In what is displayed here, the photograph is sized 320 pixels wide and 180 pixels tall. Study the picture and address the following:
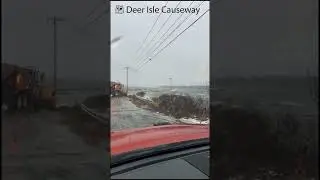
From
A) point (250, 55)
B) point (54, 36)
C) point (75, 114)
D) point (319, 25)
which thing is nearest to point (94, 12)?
point (54, 36)

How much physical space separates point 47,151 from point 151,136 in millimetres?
255

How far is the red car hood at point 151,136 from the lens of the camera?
109 centimetres

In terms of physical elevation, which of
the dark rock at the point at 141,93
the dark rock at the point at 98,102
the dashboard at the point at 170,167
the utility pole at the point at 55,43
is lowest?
the dashboard at the point at 170,167

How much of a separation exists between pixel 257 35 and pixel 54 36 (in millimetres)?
479

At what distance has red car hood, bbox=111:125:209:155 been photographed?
3.57 ft

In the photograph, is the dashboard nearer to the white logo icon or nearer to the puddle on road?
the puddle on road

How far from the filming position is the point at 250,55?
3.56ft

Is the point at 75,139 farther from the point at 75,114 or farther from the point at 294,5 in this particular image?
the point at 294,5

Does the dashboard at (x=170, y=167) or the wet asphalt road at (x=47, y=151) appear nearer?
the wet asphalt road at (x=47, y=151)

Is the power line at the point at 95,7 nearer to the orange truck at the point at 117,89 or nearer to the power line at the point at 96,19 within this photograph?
the power line at the point at 96,19

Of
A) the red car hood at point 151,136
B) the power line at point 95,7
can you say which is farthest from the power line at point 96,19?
the red car hood at point 151,136

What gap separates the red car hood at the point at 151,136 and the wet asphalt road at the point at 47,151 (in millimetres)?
44

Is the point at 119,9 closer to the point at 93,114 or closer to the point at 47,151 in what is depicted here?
the point at 93,114

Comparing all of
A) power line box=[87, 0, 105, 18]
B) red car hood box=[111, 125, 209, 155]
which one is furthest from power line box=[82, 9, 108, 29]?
red car hood box=[111, 125, 209, 155]
